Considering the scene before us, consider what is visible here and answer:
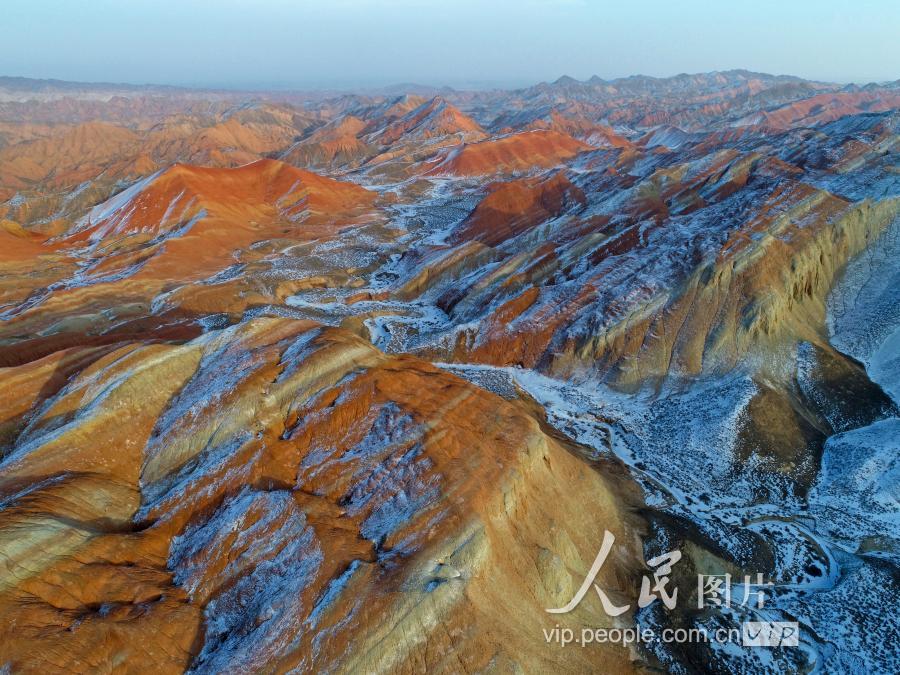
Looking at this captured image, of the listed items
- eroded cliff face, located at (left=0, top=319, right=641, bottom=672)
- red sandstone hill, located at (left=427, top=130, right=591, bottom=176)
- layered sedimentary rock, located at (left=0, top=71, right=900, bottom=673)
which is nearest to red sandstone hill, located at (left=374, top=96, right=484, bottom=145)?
red sandstone hill, located at (left=427, top=130, right=591, bottom=176)

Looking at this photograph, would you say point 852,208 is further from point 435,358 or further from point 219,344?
point 219,344

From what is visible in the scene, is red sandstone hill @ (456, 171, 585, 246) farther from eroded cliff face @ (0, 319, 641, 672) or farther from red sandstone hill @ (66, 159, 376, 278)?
eroded cliff face @ (0, 319, 641, 672)

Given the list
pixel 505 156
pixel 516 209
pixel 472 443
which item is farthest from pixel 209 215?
pixel 505 156

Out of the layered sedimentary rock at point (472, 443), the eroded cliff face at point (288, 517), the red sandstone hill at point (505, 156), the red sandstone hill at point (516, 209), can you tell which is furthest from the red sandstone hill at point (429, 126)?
the eroded cliff face at point (288, 517)

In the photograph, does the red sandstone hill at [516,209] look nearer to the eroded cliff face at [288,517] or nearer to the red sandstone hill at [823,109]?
the eroded cliff face at [288,517]

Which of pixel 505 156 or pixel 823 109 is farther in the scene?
pixel 823 109

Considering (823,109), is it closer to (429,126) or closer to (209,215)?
(429,126)
